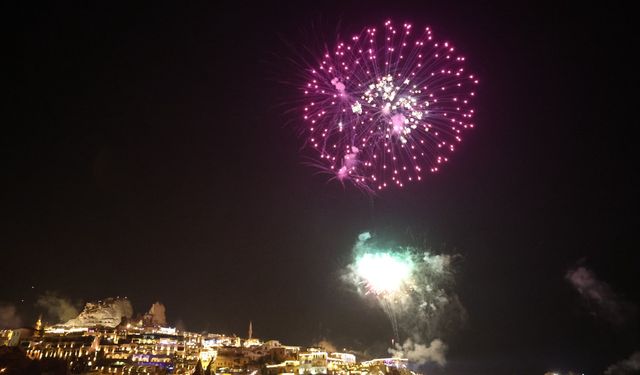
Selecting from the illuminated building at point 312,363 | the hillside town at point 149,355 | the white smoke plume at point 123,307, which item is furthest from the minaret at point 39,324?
the illuminated building at point 312,363

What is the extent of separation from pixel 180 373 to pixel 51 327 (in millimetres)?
37318

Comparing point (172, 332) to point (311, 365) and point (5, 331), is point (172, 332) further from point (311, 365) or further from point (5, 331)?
point (311, 365)

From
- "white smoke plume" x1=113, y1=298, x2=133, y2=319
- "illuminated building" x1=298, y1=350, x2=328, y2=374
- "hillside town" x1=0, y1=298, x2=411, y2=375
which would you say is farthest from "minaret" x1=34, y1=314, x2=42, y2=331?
"illuminated building" x1=298, y1=350, x2=328, y2=374

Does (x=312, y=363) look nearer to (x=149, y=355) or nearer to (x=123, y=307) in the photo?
(x=149, y=355)

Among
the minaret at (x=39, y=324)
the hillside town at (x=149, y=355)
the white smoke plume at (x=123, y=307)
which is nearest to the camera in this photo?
the hillside town at (x=149, y=355)

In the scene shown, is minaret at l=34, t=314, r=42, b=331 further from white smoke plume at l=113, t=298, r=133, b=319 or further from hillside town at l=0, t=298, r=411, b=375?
white smoke plume at l=113, t=298, r=133, b=319

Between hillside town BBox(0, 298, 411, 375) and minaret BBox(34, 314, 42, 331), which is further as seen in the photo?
minaret BBox(34, 314, 42, 331)

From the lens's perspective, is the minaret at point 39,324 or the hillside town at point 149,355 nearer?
the hillside town at point 149,355

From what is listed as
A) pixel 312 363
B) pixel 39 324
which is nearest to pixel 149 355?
pixel 312 363

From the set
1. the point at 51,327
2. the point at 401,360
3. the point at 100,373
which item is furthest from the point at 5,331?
the point at 401,360

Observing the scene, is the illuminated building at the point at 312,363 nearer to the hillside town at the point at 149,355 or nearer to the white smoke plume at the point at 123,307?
the hillside town at the point at 149,355

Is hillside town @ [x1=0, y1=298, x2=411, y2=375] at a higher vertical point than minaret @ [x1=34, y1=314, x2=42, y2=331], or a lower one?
lower

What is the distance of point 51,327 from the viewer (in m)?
88.4

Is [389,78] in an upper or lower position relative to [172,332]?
upper
